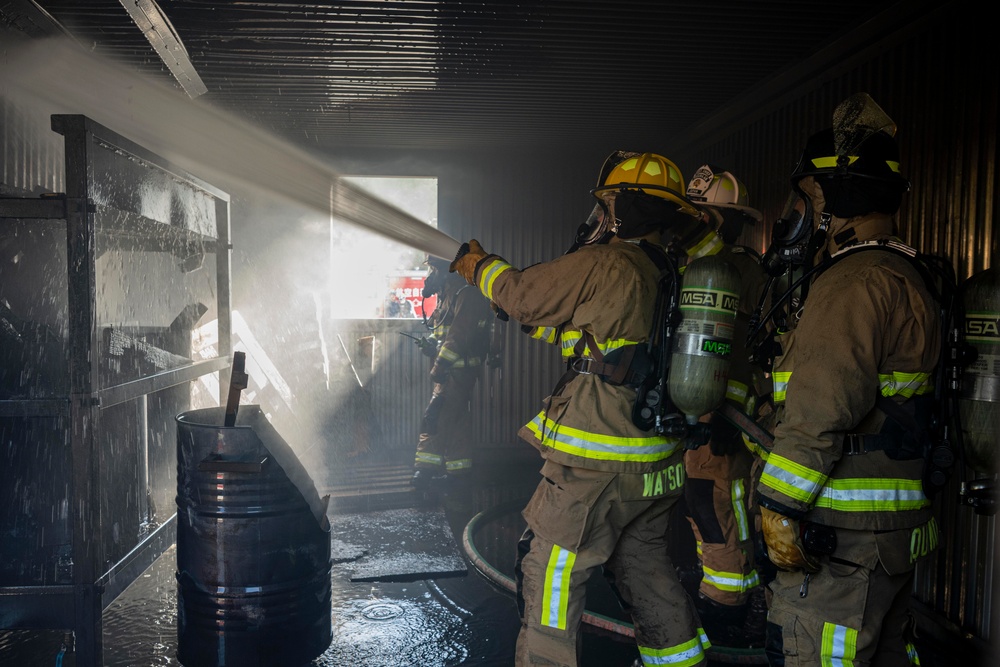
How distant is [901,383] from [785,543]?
626 mm

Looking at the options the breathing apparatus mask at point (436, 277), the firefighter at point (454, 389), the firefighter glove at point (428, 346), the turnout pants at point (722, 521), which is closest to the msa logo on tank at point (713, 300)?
the turnout pants at point (722, 521)

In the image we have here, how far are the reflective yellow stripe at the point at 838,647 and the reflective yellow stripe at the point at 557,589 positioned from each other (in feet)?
3.09

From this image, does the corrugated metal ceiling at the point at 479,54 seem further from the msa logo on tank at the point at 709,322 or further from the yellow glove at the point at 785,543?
the yellow glove at the point at 785,543

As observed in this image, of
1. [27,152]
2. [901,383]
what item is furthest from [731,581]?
[27,152]

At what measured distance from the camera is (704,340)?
109 inches

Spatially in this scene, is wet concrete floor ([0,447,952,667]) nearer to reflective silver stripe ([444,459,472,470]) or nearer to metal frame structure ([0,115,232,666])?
metal frame structure ([0,115,232,666])

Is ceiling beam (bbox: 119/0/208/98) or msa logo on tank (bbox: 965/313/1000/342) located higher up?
ceiling beam (bbox: 119/0/208/98)

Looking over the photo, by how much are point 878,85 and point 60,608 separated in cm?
528

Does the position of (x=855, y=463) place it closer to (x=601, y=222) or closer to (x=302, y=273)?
(x=601, y=222)

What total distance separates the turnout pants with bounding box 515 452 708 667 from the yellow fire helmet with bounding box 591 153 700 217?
1.16 metres

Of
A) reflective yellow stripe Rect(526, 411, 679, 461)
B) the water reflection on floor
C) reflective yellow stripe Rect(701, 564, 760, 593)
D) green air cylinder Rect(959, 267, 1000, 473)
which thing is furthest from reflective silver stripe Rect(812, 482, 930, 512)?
reflective yellow stripe Rect(701, 564, 760, 593)

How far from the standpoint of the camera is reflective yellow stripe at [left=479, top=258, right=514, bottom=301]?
3135 millimetres

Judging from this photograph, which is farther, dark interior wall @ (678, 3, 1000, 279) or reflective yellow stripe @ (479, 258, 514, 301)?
dark interior wall @ (678, 3, 1000, 279)

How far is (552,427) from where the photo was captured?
297 cm
